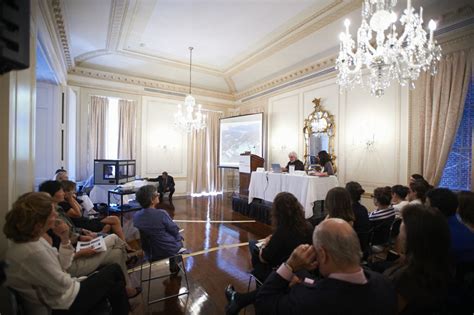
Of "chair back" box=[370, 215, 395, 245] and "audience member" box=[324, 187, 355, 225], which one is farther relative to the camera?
"chair back" box=[370, 215, 395, 245]

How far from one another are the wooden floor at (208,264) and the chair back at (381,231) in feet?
4.85

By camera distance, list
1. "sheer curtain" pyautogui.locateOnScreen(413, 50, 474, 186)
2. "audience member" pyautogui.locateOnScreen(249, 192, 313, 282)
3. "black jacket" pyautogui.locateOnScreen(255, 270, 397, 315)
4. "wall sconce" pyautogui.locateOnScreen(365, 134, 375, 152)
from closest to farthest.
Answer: "black jacket" pyautogui.locateOnScreen(255, 270, 397, 315)
"audience member" pyautogui.locateOnScreen(249, 192, 313, 282)
"sheer curtain" pyautogui.locateOnScreen(413, 50, 474, 186)
"wall sconce" pyautogui.locateOnScreen(365, 134, 375, 152)

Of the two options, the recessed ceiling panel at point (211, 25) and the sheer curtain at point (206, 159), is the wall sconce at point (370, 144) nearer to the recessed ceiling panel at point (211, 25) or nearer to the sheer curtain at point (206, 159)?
the recessed ceiling panel at point (211, 25)

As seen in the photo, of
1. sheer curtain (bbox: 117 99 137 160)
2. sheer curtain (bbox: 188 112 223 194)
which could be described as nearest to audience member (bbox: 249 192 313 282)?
sheer curtain (bbox: 117 99 137 160)

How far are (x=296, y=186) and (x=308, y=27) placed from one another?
3.23 m

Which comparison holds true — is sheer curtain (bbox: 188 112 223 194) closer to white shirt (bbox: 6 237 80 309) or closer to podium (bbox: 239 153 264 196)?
podium (bbox: 239 153 264 196)

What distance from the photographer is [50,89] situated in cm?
491

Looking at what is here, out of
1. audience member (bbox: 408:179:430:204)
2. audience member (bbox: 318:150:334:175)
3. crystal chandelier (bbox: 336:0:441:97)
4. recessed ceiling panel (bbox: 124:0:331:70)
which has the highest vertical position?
recessed ceiling panel (bbox: 124:0:331:70)

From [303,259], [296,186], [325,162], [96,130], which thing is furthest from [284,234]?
[96,130]

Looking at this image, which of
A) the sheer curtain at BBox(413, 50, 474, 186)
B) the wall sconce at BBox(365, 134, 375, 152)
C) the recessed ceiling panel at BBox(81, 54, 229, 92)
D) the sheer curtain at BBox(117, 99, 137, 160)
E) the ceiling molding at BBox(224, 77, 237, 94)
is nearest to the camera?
the sheer curtain at BBox(413, 50, 474, 186)

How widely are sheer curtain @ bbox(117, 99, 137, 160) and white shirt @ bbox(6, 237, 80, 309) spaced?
6.09 meters

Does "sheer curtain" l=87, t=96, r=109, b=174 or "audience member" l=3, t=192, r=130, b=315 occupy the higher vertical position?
"sheer curtain" l=87, t=96, r=109, b=174

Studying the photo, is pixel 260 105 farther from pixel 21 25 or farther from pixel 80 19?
pixel 21 25

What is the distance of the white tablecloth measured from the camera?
4289mm
